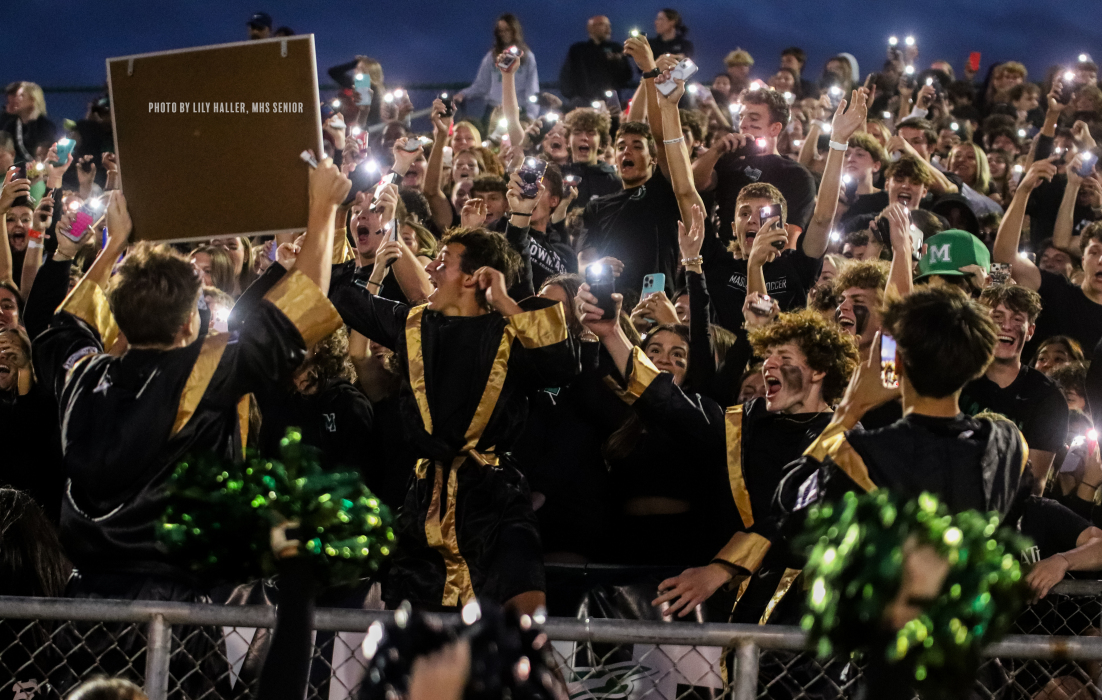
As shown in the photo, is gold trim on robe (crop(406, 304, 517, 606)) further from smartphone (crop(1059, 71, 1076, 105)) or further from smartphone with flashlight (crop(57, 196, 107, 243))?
smartphone (crop(1059, 71, 1076, 105))

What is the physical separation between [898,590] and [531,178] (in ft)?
14.8

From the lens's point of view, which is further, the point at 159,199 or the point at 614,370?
the point at 614,370

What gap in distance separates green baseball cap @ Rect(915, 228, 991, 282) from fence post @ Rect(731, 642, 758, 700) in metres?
2.86

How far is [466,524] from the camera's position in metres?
4.11

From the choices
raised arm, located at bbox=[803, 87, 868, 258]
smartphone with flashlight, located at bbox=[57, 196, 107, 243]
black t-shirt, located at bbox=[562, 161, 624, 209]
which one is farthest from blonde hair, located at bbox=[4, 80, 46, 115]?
raised arm, located at bbox=[803, 87, 868, 258]

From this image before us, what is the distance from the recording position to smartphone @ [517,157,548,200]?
622 cm

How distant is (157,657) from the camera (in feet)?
10.2

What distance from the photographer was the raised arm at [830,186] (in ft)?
20.7

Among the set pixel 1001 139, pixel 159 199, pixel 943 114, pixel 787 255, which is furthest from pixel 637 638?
pixel 943 114

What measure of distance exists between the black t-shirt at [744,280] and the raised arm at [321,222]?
2.62 m

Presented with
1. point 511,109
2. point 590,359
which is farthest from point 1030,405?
point 511,109

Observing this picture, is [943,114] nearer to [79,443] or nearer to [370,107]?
[370,107]

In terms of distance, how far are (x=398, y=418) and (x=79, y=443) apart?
5.53 feet

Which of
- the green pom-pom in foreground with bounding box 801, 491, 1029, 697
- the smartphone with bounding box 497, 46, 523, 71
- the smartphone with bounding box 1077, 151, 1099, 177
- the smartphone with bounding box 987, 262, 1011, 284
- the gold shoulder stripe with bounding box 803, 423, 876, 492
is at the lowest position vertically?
the gold shoulder stripe with bounding box 803, 423, 876, 492
